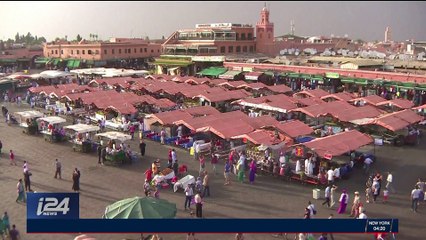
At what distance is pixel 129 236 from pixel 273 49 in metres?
50.2

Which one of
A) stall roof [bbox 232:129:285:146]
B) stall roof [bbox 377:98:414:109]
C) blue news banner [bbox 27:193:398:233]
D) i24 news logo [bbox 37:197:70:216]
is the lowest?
stall roof [bbox 232:129:285:146]

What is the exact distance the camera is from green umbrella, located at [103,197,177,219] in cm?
1044

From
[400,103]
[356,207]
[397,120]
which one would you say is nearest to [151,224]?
[356,207]

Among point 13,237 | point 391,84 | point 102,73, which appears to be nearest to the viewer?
point 13,237

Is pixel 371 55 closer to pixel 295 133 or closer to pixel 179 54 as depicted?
pixel 179 54

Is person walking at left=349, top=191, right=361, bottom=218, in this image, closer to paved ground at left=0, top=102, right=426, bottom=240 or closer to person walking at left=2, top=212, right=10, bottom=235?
paved ground at left=0, top=102, right=426, bottom=240

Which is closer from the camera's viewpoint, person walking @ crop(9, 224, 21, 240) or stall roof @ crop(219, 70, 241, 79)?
person walking @ crop(9, 224, 21, 240)

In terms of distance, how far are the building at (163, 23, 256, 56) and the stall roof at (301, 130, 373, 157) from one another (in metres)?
34.9

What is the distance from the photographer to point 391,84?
101 ft

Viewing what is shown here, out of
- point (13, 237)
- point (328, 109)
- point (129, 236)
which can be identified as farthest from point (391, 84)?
point (13, 237)

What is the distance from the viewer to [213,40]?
52.7m

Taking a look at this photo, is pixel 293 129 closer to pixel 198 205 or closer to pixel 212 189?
pixel 212 189

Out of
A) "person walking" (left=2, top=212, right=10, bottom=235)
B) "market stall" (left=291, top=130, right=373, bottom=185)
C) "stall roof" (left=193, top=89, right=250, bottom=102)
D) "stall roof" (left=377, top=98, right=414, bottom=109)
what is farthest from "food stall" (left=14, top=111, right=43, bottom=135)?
"stall roof" (left=377, top=98, right=414, bottom=109)

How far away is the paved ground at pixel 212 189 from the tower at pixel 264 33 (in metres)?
38.6
